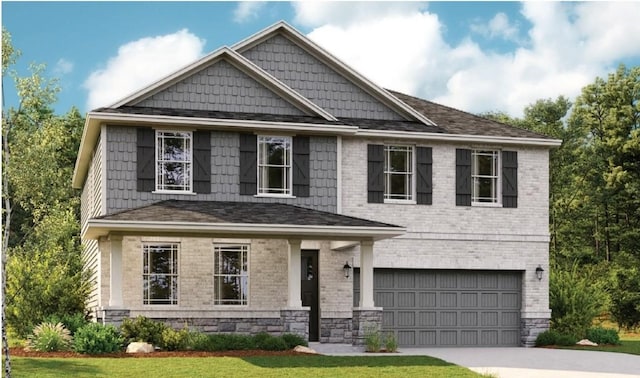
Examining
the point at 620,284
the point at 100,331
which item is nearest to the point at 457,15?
the point at 620,284

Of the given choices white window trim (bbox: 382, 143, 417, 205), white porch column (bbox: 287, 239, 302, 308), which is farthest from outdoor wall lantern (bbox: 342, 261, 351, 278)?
white porch column (bbox: 287, 239, 302, 308)

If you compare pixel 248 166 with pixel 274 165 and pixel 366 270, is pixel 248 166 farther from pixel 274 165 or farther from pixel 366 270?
pixel 366 270

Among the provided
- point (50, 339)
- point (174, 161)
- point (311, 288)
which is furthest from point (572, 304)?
point (50, 339)

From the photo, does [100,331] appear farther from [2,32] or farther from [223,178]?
[2,32]

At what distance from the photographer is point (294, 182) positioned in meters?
25.1

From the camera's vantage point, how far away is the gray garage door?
26.0m

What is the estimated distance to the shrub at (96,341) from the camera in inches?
803

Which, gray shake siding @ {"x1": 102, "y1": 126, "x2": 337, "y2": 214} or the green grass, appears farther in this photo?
gray shake siding @ {"x1": 102, "y1": 126, "x2": 337, "y2": 214}

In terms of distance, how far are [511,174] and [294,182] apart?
6.51 metres

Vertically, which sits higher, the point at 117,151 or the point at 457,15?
the point at 457,15

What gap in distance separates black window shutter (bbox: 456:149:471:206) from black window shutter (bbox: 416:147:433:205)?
0.83m

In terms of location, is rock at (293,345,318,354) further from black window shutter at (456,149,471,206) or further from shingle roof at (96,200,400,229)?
black window shutter at (456,149,471,206)

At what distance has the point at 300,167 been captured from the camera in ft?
82.5

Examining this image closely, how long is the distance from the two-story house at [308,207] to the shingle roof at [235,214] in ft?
0.32
